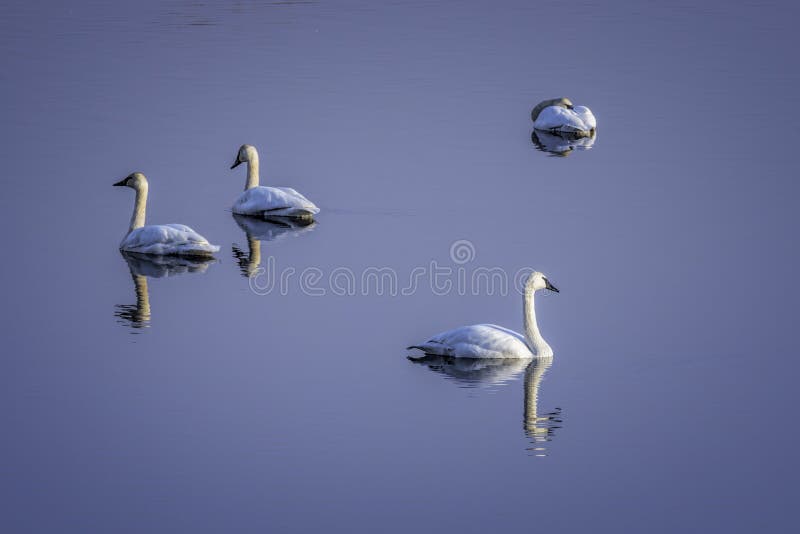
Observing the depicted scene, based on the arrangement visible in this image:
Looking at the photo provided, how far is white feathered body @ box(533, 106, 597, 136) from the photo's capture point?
2414 centimetres

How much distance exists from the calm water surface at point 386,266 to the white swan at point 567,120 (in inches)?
17.9

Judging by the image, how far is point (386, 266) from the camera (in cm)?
1644

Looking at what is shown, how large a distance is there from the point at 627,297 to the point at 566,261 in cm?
129

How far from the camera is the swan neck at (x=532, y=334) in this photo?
45.2ft

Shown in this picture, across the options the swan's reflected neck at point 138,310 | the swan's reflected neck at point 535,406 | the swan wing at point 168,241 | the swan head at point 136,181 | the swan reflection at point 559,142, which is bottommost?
the swan's reflected neck at point 535,406

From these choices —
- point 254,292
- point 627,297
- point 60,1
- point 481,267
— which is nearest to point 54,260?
point 254,292

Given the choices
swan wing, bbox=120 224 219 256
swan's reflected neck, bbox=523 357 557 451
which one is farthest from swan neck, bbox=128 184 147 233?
swan's reflected neck, bbox=523 357 557 451

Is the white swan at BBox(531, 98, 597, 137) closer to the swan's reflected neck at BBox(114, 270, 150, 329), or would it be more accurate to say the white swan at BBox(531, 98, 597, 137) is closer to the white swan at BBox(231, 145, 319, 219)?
the white swan at BBox(231, 145, 319, 219)

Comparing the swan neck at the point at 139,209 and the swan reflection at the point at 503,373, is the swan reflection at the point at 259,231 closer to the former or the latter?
the swan neck at the point at 139,209

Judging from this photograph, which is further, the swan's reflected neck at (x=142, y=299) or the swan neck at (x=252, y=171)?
the swan neck at (x=252, y=171)

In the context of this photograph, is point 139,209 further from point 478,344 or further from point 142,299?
point 478,344

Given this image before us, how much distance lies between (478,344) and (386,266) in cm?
308

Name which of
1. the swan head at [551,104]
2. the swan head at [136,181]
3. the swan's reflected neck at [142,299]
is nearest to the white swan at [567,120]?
the swan head at [551,104]

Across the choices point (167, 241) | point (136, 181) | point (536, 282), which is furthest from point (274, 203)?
point (536, 282)
